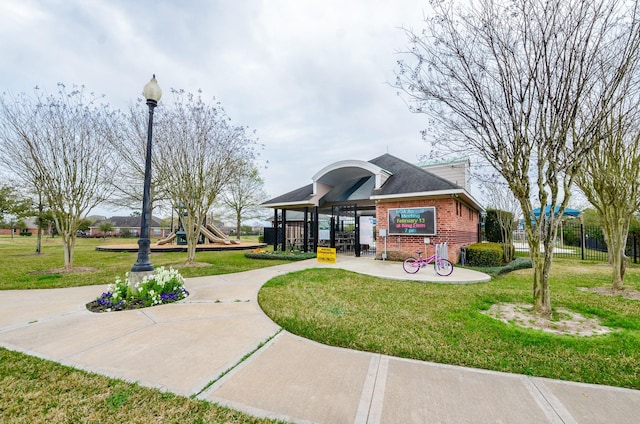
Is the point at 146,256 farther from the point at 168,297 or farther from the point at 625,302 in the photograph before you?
the point at 625,302

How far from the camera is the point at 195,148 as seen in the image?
10438 millimetres

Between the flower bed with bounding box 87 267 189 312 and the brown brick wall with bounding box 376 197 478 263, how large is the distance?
29.1 feet

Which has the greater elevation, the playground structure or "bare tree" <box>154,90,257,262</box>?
"bare tree" <box>154,90,257,262</box>

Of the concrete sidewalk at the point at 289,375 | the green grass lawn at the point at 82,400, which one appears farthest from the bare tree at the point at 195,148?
the green grass lawn at the point at 82,400

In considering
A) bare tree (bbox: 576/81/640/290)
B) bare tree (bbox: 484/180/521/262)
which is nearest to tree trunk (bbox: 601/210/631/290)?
bare tree (bbox: 576/81/640/290)

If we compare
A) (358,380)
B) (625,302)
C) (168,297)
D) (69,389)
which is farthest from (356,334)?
(625,302)

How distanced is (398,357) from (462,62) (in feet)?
16.1

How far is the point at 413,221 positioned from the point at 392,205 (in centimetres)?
120

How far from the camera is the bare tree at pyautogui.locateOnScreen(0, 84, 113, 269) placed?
8977mm

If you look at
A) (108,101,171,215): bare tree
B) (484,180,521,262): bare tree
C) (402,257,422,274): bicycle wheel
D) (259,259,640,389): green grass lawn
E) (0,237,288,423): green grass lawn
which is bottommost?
(0,237,288,423): green grass lawn

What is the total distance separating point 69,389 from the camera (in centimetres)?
244

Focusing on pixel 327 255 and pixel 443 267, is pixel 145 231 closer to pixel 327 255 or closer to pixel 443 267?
pixel 327 255

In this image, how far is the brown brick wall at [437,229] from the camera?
1093cm

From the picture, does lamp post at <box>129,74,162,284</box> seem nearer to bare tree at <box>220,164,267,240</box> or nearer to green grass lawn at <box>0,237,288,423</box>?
green grass lawn at <box>0,237,288,423</box>
